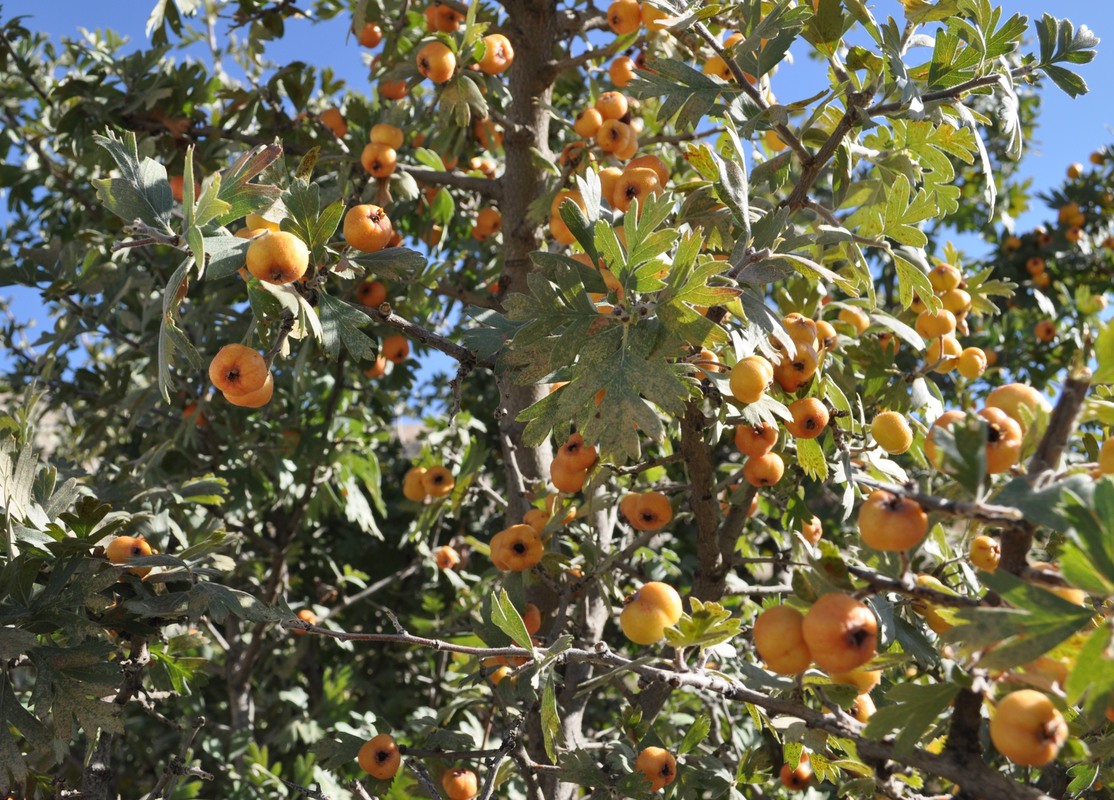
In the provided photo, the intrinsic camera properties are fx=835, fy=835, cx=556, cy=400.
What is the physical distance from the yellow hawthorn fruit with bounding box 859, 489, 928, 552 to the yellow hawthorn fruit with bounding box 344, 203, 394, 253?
1.42 m

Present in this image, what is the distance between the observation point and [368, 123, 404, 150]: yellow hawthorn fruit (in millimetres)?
3193

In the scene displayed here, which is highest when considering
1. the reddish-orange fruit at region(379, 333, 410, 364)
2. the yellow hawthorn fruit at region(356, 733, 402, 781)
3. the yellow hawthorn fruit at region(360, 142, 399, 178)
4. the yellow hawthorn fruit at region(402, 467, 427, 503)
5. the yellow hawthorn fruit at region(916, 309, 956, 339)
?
the yellow hawthorn fruit at region(360, 142, 399, 178)

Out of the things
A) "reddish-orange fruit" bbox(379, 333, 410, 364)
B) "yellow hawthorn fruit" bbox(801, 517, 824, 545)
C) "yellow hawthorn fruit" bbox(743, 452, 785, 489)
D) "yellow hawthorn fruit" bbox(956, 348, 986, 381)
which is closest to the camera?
"yellow hawthorn fruit" bbox(743, 452, 785, 489)

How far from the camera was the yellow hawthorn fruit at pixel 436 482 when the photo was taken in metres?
3.55

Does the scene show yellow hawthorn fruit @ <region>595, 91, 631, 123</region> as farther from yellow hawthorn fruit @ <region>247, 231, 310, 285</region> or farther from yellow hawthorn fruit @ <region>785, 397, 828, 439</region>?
yellow hawthorn fruit @ <region>247, 231, 310, 285</region>

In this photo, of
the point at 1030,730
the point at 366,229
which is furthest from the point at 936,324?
the point at 366,229

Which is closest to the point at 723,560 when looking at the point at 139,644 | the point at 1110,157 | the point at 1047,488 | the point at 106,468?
the point at 1047,488

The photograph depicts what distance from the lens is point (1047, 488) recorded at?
1.23 metres

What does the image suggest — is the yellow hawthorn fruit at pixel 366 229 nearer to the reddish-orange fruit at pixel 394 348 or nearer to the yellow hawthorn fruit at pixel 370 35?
the reddish-orange fruit at pixel 394 348

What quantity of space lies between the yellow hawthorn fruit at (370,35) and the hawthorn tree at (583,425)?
15 mm

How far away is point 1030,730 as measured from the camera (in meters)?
1.25

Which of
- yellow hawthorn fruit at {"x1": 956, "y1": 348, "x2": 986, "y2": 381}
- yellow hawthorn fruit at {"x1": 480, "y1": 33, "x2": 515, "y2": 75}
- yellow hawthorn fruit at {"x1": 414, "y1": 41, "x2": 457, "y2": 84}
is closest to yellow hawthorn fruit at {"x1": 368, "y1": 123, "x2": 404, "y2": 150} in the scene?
yellow hawthorn fruit at {"x1": 414, "y1": 41, "x2": 457, "y2": 84}

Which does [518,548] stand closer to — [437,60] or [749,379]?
[749,379]

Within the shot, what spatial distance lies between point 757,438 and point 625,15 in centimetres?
183
